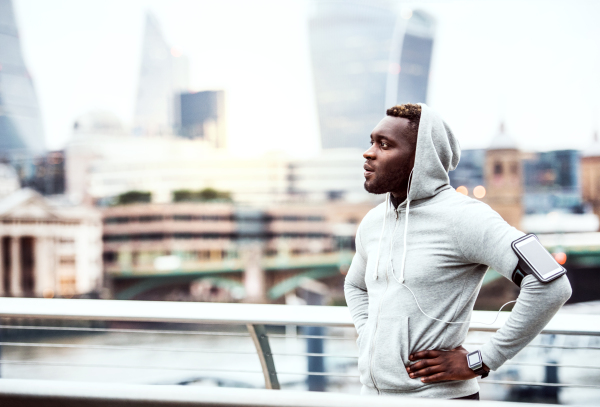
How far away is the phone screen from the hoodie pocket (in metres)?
0.28

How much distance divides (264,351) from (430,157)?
1.03 meters

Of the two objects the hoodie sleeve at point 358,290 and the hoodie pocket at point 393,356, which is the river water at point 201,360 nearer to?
the hoodie sleeve at point 358,290

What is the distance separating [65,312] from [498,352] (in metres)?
1.43

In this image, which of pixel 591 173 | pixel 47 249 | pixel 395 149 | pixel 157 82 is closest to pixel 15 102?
pixel 157 82

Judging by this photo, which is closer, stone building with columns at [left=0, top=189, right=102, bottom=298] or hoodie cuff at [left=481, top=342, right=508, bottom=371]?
hoodie cuff at [left=481, top=342, right=508, bottom=371]

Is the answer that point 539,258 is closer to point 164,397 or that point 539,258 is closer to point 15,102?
point 164,397

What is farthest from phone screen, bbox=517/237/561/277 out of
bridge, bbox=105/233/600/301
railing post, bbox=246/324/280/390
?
bridge, bbox=105/233/600/301

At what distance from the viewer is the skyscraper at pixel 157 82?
55.5 meters

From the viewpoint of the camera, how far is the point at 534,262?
0.97 meters

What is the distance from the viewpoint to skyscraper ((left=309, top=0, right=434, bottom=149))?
59.1 metres

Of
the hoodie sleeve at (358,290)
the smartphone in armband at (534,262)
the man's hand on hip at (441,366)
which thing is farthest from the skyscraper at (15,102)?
the smartphone in armband at (534,262)

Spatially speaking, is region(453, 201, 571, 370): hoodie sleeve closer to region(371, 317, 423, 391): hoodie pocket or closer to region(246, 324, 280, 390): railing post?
region(371, 317, 423, 391): hoodie pocket

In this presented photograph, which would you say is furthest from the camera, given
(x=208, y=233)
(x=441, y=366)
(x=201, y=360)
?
(x=208, y=233)

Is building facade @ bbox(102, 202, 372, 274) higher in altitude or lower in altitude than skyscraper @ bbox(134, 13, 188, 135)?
lower
